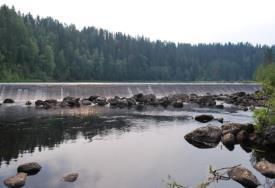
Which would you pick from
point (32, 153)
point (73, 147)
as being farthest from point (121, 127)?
point (32, 153)

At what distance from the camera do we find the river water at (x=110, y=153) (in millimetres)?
16984

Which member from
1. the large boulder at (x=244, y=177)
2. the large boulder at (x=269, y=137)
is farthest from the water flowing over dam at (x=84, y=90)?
the large boulder at (x=244, y=177)

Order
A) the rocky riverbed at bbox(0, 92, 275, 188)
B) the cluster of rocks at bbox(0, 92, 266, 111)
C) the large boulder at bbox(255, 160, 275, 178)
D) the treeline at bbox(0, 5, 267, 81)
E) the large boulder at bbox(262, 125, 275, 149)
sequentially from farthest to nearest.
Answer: the treeline at bbox(0, 5, 267, 81) → the cluster of rocks at bbox(0, 92, 266, 111) → the large boulder at bbox(262, 125, 275, 149) → the large boulder at bbox(255, 160, 275, 178) → the rocky riverbed at bbox(0, 92, 275, 188)

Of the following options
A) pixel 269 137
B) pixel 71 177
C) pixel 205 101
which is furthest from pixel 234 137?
pixel 205 101

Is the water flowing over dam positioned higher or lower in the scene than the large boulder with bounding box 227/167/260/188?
higher

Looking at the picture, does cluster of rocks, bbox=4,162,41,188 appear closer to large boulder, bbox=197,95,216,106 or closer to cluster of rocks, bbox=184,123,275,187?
cluster of rocks, bbox=184,123,275,187

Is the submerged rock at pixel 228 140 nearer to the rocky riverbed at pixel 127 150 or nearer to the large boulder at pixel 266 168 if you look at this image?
the rocky riverbed at pixel 127 150

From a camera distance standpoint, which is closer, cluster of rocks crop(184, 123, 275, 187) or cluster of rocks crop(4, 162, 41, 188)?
cluster of rocks crop(4, 162, 41, 188)

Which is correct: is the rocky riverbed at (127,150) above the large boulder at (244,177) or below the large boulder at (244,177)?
below

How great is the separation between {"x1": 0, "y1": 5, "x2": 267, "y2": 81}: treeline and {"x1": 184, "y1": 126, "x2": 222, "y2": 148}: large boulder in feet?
219

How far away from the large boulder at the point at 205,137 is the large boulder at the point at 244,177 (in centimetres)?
785

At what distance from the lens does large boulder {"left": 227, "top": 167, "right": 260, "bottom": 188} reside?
16.2 metres

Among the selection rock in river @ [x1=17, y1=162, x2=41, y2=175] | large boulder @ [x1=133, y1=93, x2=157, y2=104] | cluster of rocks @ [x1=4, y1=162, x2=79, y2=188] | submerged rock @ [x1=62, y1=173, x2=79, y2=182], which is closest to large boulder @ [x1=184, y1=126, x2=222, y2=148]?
submerged rock @ [x1=62, y1=173, x2=79, y2=182]

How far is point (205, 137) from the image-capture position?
25.9 meters
